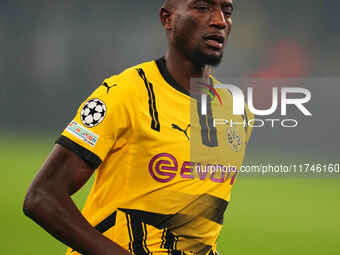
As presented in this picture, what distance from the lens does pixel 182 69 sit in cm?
227

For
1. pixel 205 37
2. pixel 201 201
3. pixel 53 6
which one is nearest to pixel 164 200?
pixel 201 201

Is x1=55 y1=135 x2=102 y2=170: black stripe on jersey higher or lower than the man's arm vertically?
higher

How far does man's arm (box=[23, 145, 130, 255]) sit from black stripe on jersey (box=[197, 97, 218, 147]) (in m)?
0.60

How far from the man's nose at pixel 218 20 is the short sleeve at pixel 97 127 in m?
0.53

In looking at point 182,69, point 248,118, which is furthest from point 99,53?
point 182,69

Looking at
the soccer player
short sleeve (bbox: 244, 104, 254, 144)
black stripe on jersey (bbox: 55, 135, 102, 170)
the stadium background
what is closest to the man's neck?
the soccer player

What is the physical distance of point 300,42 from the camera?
55.8ft

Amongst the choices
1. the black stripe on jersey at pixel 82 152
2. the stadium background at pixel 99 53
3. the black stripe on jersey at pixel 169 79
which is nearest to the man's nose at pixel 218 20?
the black stripe on jersey at pixel 169 79

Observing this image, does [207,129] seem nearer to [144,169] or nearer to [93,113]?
[144,169]

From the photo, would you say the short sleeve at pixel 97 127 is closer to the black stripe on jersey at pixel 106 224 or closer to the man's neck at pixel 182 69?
the black stripe on jersey at pixel 106 224

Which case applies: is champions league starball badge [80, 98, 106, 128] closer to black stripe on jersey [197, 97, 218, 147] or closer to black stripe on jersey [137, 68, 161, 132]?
black stripe on jersey [137, 68, 161, 132]

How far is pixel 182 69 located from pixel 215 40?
181 millimetres

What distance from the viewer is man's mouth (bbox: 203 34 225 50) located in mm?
2207

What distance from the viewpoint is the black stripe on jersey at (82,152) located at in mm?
1829
